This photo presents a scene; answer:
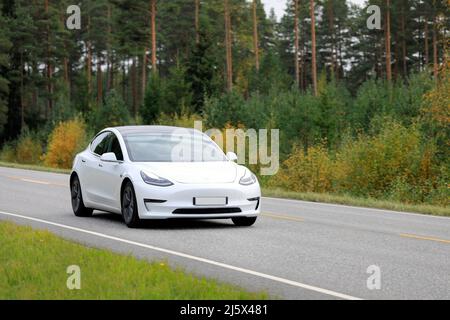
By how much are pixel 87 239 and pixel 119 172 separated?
214cm

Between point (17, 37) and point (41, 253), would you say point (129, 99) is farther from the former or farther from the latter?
point (41, 253)

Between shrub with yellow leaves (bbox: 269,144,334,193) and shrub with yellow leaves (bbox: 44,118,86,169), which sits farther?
shrub with yellow leaves (bbox: 44,118,86,169)

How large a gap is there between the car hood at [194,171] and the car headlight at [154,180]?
7 cm

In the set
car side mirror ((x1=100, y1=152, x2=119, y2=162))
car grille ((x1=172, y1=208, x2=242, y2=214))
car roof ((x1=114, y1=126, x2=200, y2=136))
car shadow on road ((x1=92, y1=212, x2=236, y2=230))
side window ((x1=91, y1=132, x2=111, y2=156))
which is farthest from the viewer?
side window ((x1=91, y1=132, x2=111, y2=156))

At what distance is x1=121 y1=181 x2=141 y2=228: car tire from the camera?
1285 cm

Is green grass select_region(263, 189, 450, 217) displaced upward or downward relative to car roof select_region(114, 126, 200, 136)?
downward

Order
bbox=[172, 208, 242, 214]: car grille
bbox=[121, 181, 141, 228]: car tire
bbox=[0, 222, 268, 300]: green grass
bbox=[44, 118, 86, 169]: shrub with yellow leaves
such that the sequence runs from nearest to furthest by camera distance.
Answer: bbox=[0, 222, 268, 300]: green grass → bbox=[172, 208, 242, 214]: car grille → bbox=[121, 181, 141, 228]: car tire → bbox=[44, 118, 86, 169]: shrub with yellow leaves

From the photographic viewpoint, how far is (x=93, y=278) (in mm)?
7836

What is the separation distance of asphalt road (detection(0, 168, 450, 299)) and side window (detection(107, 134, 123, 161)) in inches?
46.3

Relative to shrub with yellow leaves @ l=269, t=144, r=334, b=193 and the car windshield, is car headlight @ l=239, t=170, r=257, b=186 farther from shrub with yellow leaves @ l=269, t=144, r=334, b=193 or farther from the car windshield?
shrub with yellow leaves @ l=269, t=144, r=334, b=193

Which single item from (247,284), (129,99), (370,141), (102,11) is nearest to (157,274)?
(247,284)

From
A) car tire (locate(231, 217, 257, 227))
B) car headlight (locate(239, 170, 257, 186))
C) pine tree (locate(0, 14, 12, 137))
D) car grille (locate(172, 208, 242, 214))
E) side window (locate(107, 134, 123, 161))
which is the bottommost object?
car tire (locate(231, 217, 257, 227))

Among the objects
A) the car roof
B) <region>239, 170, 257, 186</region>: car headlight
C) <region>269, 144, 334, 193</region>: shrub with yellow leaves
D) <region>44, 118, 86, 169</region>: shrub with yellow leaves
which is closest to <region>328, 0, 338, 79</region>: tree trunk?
<region>44, 118, 86, 169</region>: shrub with yellow leaves

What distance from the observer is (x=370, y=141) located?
78.0 feet
